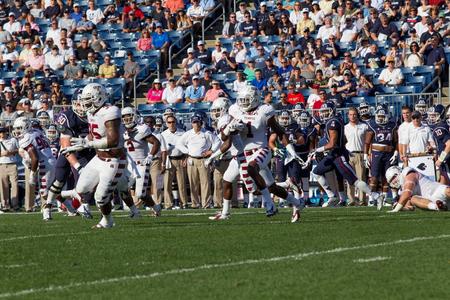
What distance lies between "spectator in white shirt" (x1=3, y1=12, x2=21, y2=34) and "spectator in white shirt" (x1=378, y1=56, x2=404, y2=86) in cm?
1056

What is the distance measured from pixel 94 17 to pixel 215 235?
16811mm

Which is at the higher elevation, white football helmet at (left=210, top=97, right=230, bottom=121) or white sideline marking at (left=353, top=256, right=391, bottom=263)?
white football helmet at (left=210, top=97, right=230, bottom=121)

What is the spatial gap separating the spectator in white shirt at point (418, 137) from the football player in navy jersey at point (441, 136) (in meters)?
0.16

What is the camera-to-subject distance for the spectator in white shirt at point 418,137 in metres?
18.1

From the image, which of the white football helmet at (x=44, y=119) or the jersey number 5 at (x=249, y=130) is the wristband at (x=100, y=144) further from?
the white football helmet at (x=44, y=119)

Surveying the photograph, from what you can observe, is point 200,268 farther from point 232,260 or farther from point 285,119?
point 285,119

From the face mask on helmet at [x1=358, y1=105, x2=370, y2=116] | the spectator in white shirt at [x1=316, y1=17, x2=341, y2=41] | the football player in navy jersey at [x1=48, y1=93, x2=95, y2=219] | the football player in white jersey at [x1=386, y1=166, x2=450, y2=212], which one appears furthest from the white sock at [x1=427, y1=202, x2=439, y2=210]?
the spectator in white shirt at [x1=316, y1=17, x2=341, y2=41]

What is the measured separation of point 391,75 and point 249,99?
810 centimetres

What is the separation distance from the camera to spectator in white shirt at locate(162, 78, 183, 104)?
77.8 feet

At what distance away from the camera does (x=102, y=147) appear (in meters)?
12.7

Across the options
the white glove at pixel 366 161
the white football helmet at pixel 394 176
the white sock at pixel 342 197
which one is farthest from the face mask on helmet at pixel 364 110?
the white football helmet at pixel 394 176

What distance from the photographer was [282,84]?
22.7 metres

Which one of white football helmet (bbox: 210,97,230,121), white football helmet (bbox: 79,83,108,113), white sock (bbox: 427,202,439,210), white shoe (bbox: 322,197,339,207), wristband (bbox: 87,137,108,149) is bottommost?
white shoe (bbox: 322,197,339,207)

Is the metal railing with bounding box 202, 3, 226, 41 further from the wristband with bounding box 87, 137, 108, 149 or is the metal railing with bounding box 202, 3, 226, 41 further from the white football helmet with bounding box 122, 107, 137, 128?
the wristband with bounding box 87, 137, 108, 149
